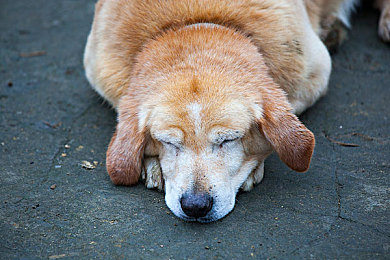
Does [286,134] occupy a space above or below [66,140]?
above

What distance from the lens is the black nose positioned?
269 cm

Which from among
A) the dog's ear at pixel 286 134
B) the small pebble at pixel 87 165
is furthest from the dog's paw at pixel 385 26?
the small pebble at pixel 87 165

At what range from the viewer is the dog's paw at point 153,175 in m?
3.08

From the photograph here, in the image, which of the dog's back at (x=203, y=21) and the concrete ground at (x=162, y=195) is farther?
the dog's back at (x=203, y=21)

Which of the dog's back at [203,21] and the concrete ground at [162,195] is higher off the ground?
the dog's back at [203,21]

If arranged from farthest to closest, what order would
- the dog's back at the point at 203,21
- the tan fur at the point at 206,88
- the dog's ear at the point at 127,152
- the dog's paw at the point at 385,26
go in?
the dog's paw at the point at 385,26
the dog's back at the point at 203,21
the dog's ear at the point at 127,152
the tan fur at the point at 206,88

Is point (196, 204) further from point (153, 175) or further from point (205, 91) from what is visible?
point (205, 91)

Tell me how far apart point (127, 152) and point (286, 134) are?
40.8 inches

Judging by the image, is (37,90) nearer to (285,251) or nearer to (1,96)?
(1,96)

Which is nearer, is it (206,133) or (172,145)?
(206,133)

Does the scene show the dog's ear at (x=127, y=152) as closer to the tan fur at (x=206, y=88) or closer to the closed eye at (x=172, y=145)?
the tan fur at (x=206, y=88)

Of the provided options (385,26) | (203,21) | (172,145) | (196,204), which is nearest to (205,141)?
(172,145)

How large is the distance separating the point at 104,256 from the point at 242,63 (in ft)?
4.87

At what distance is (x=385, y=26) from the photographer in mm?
4820
